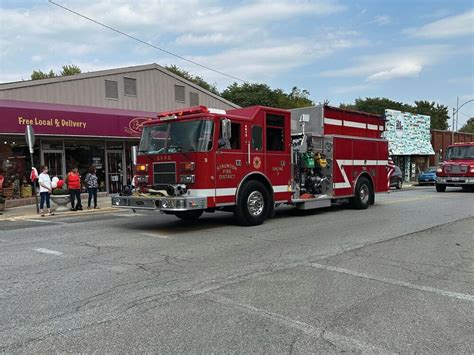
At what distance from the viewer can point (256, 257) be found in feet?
23.7

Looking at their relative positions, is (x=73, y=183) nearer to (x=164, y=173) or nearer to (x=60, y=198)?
(x=60, y=198)

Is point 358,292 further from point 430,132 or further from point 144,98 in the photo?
point 430,132

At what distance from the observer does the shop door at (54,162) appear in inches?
721

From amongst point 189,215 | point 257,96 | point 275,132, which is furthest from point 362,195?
point 257,96

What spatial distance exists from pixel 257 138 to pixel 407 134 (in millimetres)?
32950

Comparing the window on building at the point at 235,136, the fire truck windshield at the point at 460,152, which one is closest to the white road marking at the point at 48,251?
the window on building at the point at 235,136

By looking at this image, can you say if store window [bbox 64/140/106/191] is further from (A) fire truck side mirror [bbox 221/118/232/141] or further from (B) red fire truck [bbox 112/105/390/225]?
(A) fire truck side mirror [bbox 221/118/232/141]

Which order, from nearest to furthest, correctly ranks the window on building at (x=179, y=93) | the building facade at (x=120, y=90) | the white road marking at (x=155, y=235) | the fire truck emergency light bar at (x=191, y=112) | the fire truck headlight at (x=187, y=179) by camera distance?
1. the white road marking at (x=155, y=235)
2. the fire truck headlight at (x=187, y=179)
3. the fire truck emergency light bar at (x=191, y=112)
4. the building facade at (x=120, y=90)
5. the window on building at (x=179, y=93)

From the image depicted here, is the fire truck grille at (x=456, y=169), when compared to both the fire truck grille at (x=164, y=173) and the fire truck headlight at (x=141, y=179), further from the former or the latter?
the fire truck headlight at (x=141, y=179)

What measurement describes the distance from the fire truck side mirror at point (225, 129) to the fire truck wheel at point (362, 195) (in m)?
6.21

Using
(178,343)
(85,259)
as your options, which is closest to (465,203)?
(85,259)

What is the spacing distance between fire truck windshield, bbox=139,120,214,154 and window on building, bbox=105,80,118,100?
1073 cm

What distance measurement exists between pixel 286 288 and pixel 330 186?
315 inches

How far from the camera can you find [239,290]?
5418 mm
